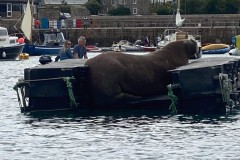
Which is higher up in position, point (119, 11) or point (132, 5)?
point (132, 5)

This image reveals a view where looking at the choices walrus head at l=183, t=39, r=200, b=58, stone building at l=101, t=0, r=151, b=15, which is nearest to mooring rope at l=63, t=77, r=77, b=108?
walrus head at l=183, t=39, r=200, b=58

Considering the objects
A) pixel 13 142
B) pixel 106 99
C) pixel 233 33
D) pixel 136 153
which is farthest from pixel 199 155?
pixel 233 33

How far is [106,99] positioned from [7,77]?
2075cm

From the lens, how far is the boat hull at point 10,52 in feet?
242

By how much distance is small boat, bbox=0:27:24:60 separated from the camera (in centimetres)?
7356

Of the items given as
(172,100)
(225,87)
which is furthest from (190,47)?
(225,87)

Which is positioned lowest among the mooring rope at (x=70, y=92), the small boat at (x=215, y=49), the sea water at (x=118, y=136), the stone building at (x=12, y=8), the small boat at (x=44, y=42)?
the small boat at (x=215, y=49)

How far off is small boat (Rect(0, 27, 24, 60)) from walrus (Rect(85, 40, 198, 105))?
45206mm

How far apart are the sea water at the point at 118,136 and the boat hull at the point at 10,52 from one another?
4524 cm

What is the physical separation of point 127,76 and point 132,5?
11782 centimetres

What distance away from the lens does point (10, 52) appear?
74.6 m

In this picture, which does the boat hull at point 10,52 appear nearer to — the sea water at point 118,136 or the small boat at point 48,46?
the small boat at point 48,46

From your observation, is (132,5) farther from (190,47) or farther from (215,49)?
(190,47)

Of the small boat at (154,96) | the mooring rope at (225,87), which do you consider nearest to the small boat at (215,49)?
the small boat at (154,96)
